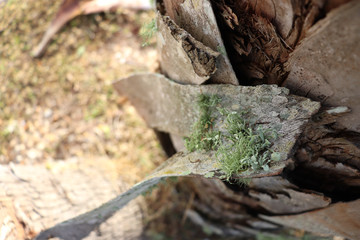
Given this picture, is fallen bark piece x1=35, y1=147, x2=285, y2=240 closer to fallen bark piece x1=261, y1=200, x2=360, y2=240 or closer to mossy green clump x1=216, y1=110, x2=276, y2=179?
mossy green clump x1=216, y1=110, x2=276, y2=179

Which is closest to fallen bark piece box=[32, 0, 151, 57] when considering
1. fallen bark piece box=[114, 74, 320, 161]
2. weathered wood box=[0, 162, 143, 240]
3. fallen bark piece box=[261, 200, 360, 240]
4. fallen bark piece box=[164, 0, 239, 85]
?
weathered wood box=[0, 162, 143, 240]

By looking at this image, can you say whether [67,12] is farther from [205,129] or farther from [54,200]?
[205,129]

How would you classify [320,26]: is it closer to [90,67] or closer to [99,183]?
[99,183]

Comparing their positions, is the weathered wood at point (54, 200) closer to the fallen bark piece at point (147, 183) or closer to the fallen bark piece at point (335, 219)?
the fallen bark piece at point (147, 183)

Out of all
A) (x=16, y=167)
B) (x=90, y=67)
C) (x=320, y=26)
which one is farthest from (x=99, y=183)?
(x=320, y=26)

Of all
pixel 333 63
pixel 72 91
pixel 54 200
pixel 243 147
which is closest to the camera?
pixel 333 63

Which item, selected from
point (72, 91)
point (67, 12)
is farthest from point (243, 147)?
point (67, 12)

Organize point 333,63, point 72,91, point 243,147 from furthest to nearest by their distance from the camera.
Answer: point 72,91 → point 243,147 → point 333,63
